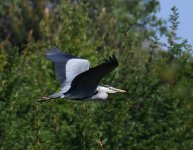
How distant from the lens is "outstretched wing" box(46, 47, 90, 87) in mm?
14071

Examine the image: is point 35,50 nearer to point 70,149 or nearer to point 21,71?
point 21,71

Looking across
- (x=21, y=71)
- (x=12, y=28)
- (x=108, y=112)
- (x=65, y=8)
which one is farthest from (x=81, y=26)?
(x=12, y=28)

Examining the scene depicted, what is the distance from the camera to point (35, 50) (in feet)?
76.2

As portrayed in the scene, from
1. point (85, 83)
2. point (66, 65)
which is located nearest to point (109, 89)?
point (85, 83)

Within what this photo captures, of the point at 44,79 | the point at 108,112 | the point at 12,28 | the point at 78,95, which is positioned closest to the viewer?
the point at 78,95

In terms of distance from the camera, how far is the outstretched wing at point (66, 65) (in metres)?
14.1

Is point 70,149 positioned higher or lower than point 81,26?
lower

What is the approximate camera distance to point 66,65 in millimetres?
14500

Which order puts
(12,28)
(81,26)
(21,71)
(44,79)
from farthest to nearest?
(12,28) < (81,26) < (44,79) < (21,71)

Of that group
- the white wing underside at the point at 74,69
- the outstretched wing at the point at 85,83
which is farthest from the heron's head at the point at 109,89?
the white wing underside at the point at 74,69


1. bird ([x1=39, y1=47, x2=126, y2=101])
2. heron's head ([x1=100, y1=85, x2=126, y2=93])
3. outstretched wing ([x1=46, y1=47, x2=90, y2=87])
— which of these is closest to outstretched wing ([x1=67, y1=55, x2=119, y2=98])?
bird ([x1=39, y1=47, x2=126, y2=101])

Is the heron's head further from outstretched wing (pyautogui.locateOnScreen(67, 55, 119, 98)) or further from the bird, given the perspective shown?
outstretched wing (pyautogui.locateOnScreen(67, 55, 119, 98))

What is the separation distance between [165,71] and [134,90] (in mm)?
844

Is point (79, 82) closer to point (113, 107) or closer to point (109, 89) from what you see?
point (109, 89)
